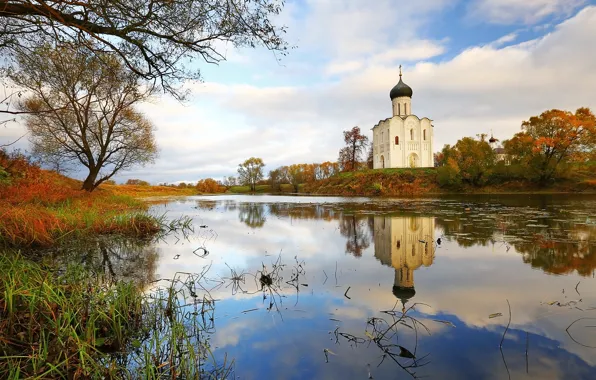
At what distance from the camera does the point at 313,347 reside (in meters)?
3.08

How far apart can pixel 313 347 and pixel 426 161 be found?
5793 centimetres

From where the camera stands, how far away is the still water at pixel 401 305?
110 inches

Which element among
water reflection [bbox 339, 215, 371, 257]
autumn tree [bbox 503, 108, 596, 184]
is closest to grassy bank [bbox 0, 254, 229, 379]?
water reflection [bbox 339, 215, 371, 257]

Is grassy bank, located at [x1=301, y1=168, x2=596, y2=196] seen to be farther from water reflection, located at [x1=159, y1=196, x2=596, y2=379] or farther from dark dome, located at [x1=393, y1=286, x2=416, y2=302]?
dark dome, located at [x1=393, y1=286, x2=416, y2=302]

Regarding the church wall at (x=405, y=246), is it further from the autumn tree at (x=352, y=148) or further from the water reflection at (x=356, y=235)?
the autumn tree at (x=352, y=148)

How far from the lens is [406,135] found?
5572cm

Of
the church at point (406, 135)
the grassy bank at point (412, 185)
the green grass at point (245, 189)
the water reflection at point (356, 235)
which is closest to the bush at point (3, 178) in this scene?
the water reflection at point (356, 235)

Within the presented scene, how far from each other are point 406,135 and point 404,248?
2050 inches

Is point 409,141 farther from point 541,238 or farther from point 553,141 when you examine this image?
point 541,238

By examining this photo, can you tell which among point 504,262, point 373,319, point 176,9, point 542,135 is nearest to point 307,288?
point 373,319

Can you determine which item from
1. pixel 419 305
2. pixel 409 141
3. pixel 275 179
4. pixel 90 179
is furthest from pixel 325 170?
pixel 419 305

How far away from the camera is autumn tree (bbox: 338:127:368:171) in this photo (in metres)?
63.7

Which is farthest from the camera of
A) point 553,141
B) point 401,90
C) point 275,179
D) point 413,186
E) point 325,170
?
point 325,170

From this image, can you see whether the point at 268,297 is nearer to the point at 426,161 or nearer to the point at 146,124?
the point at 146,124
